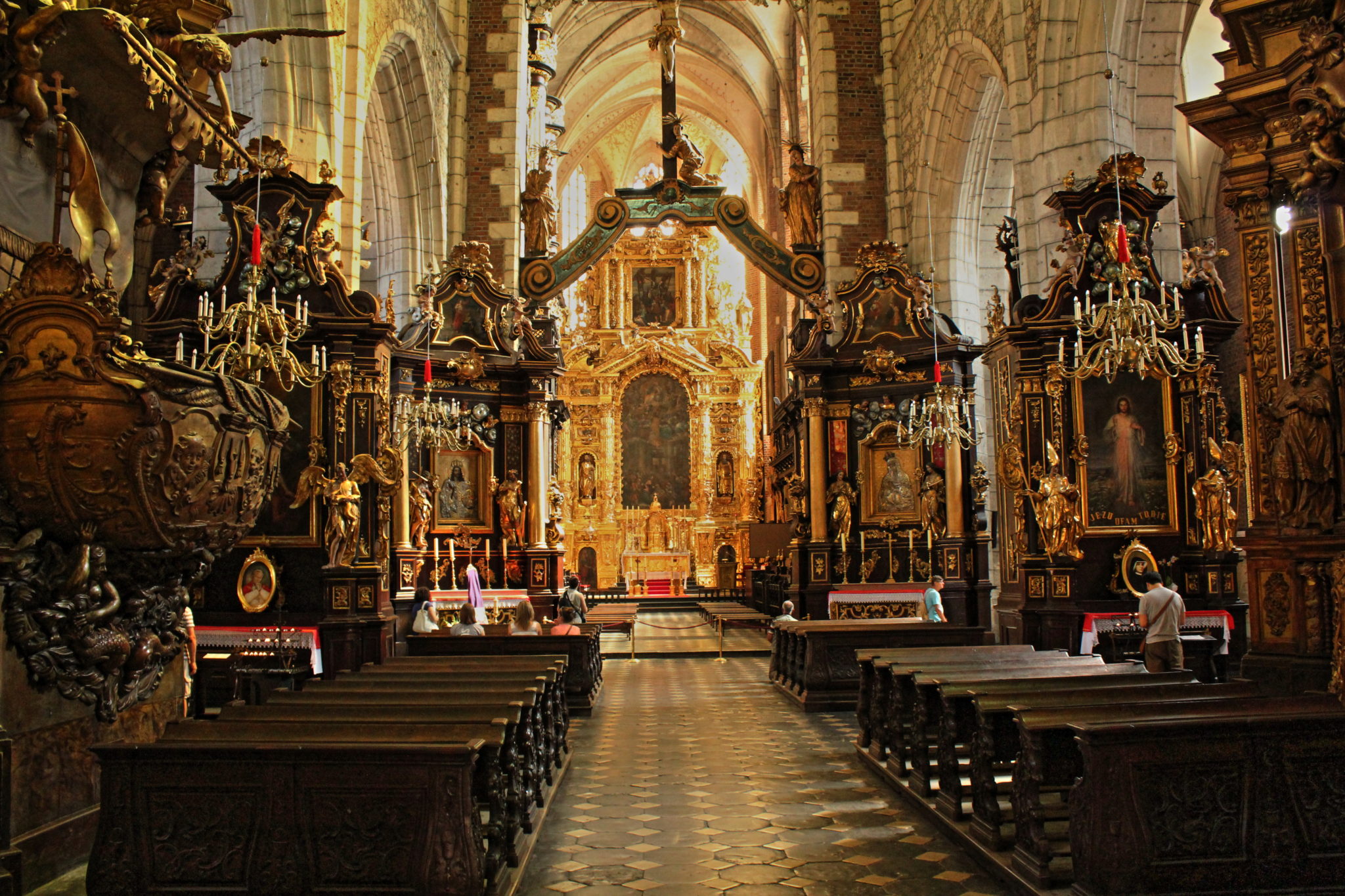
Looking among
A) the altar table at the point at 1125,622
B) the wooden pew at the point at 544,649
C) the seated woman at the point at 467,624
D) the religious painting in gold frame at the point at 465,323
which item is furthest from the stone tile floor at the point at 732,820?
the religious painting in gold frame at the point at 465,323

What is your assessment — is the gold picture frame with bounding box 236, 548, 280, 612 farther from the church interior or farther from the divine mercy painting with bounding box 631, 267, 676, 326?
the divine mercy painting with bounding box 631, 267, 676, 326

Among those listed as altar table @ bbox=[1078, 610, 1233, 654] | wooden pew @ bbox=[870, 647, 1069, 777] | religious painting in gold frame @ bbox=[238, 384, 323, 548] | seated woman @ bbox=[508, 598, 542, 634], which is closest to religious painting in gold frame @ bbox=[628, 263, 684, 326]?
seated woman @ bbox=[508, 598, 542, 634]

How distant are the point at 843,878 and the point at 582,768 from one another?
3.13 meters

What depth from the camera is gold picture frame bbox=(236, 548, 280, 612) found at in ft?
33.4

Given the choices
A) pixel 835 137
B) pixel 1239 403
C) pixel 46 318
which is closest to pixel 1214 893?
pixel 46 318

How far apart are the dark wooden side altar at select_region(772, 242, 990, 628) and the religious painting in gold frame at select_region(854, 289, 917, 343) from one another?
1 cm

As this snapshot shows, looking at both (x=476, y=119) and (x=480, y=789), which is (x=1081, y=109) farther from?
(x=476, y=119)

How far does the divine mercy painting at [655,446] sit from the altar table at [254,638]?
20.7 meters

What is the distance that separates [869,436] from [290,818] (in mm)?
12070

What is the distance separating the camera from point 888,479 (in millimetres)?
15367

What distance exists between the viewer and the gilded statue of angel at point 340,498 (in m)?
10.2

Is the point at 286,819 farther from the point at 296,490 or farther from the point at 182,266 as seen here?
the point at 182,266

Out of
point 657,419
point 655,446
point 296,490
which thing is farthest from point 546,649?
point 657,419

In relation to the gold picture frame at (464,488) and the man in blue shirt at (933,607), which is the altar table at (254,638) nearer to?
the gold picture frame at (464,488)
